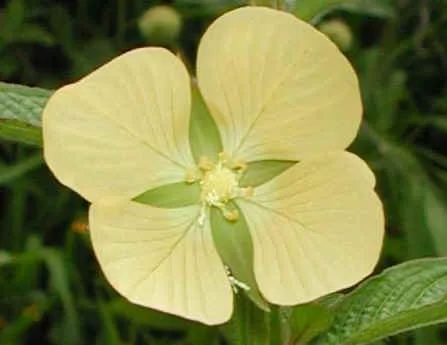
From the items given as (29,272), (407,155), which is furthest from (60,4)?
(407,155)

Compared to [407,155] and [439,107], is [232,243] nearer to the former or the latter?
[407,155]

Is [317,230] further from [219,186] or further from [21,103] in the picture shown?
[21,103]

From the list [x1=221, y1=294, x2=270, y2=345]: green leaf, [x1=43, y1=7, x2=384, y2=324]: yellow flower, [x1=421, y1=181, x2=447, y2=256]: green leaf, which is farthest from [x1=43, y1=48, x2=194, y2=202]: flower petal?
[x1=421, y1=181, x2=447, y2=256]: green leaf

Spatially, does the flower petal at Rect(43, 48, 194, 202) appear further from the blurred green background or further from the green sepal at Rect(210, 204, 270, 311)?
the blurred green background

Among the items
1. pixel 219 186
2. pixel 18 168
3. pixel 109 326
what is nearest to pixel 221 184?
pixel 219 186

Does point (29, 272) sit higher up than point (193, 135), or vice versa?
point (193, 135)

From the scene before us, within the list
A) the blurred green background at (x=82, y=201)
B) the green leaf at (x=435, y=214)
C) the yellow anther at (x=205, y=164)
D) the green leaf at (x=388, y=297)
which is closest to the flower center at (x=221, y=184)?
the yellow anther at (x=205, y=164)

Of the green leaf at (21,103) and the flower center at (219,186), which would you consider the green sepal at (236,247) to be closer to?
the flower center at (219,186)
